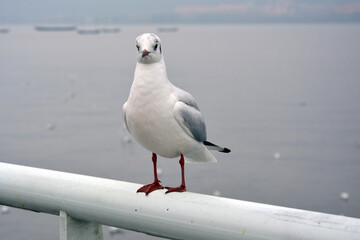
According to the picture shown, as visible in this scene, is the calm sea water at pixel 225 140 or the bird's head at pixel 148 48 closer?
the bird's head at pixel 148 48

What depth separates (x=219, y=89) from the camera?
41.0 m

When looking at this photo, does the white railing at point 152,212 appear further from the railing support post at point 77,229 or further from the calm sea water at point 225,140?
the calm sea water at point 225,140

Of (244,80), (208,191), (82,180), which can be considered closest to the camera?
(82,180)

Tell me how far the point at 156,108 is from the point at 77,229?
74cm

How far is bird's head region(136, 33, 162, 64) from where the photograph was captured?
2832 millimetres

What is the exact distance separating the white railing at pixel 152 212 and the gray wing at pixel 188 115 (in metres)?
0.57

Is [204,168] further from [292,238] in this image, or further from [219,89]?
[219,89]

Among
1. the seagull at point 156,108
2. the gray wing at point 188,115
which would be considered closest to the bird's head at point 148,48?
the seagull at point 156,108

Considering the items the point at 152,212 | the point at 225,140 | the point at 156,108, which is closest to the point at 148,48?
the point at 156,108

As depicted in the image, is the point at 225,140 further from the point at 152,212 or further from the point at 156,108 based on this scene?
the point at 152,212

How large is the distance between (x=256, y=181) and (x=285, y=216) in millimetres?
15960

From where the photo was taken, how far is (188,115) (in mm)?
Result: 2980

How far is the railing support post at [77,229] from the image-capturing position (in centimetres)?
247

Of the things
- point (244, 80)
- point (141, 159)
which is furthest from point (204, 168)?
point (244, 80)
